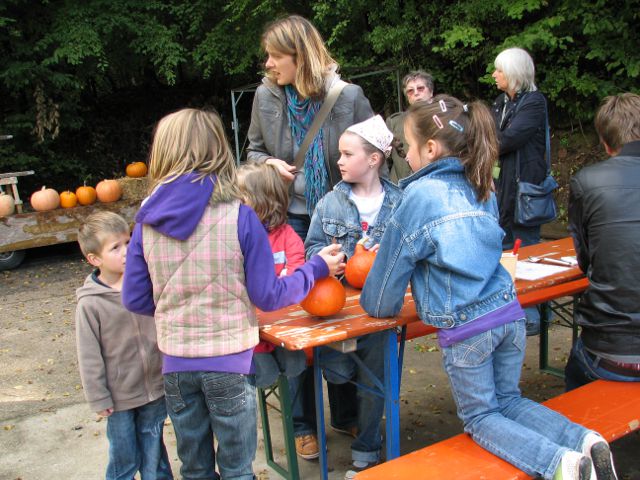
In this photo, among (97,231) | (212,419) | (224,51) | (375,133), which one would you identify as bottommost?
(212,419)

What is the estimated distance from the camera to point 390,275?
245cm

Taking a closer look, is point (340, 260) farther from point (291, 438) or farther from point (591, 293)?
point (591, 293)

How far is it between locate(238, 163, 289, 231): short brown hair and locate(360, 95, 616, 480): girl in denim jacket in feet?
2.24

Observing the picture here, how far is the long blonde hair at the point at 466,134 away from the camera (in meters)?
2.41

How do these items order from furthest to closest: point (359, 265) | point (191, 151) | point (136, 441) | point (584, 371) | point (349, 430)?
point (349, 430) < point (584, 371) < point (359, 265) < point (136, 441) < point (191, 151)

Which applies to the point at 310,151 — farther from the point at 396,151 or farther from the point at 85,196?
the point at 85,196

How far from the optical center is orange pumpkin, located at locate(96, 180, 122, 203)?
8984mm

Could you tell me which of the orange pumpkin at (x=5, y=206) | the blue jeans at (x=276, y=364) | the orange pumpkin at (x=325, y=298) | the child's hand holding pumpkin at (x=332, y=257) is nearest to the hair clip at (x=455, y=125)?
the child's hand holding pumpkin at (x=332, y=257)

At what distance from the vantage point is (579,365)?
316cm

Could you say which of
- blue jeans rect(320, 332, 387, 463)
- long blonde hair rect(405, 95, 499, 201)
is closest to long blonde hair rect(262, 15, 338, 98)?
long blonde hair rect(405, 95, 499, 201)

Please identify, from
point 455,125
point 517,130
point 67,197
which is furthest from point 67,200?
point 455,125

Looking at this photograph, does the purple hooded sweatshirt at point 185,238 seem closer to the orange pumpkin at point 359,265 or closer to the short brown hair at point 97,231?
the short brown hair at point 97,231

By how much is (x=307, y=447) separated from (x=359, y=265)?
112cm

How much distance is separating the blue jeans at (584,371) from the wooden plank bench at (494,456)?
3cm
